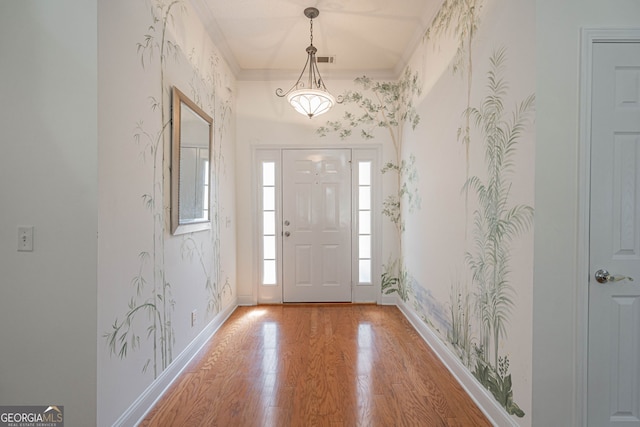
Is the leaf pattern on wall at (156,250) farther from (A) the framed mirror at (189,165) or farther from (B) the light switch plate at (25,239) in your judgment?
(B) the light switch plate at (25,239)

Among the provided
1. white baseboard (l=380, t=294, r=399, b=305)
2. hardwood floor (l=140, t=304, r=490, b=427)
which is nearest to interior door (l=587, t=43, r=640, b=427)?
hardwood floor (l=140, t=304, r=490, b=427)

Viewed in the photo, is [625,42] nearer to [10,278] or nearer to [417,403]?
[417,403]

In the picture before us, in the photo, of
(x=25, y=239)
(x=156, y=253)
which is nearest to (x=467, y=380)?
(x=156, y=253)

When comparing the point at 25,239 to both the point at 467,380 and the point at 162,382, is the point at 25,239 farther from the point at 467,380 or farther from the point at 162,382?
the point at 467,380

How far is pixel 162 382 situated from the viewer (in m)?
2.06

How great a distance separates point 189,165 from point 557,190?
7.68 ft

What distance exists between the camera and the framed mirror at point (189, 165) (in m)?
2.20

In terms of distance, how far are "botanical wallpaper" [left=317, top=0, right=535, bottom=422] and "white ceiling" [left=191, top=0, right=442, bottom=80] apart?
0.26 metres

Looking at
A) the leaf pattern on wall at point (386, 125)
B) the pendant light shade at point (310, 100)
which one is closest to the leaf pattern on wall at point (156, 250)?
the pendant light shade at point (310, 100)

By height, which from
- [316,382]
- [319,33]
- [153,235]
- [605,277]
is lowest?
[316,382]

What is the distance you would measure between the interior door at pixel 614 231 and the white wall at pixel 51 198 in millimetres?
2344

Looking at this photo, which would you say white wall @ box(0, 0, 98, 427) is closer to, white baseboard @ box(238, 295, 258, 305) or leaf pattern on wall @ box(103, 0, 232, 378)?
leaf pattern on wall @ box(103, 0, 232, 378)

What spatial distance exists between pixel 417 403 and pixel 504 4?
2.32 meters

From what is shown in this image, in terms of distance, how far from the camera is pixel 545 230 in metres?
1.47
